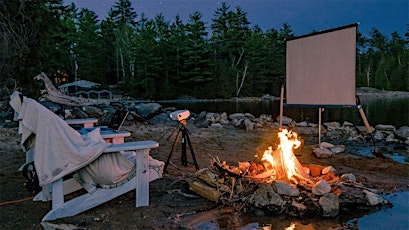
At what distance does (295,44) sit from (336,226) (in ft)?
16.5

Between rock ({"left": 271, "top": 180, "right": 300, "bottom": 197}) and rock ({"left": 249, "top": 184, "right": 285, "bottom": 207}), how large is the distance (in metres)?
0.07

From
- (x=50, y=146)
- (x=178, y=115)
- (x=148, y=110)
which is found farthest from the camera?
(x=148, y=110)

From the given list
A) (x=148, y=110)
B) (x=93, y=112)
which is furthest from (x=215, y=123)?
(x=93, y=112)

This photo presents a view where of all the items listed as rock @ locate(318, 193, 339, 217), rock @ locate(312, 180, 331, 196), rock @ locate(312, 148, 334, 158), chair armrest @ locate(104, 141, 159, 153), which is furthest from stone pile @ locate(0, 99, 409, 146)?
chair armrest @ locate(104, 141, 159, 153)

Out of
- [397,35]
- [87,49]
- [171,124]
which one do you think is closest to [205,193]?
[171,124]

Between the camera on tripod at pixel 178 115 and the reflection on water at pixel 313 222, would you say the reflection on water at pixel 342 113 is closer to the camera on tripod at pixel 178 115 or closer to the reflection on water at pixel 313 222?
the camera on tripod at pixel 178 115

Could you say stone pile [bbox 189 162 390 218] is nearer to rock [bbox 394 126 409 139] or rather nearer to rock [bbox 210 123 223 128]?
rock [bbox 394 126 409 139]

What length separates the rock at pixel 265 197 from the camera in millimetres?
3887

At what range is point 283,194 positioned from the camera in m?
3.99

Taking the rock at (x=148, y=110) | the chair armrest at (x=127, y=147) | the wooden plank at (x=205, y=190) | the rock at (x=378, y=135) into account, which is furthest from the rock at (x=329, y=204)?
the rock at (x=148, y=110)

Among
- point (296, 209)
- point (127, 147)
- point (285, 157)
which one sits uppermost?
point (127, 147)

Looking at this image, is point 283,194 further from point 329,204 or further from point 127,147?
point 127,147

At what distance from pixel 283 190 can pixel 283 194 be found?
54 millimetres

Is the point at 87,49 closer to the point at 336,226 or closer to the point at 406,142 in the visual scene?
the point at 406,142
